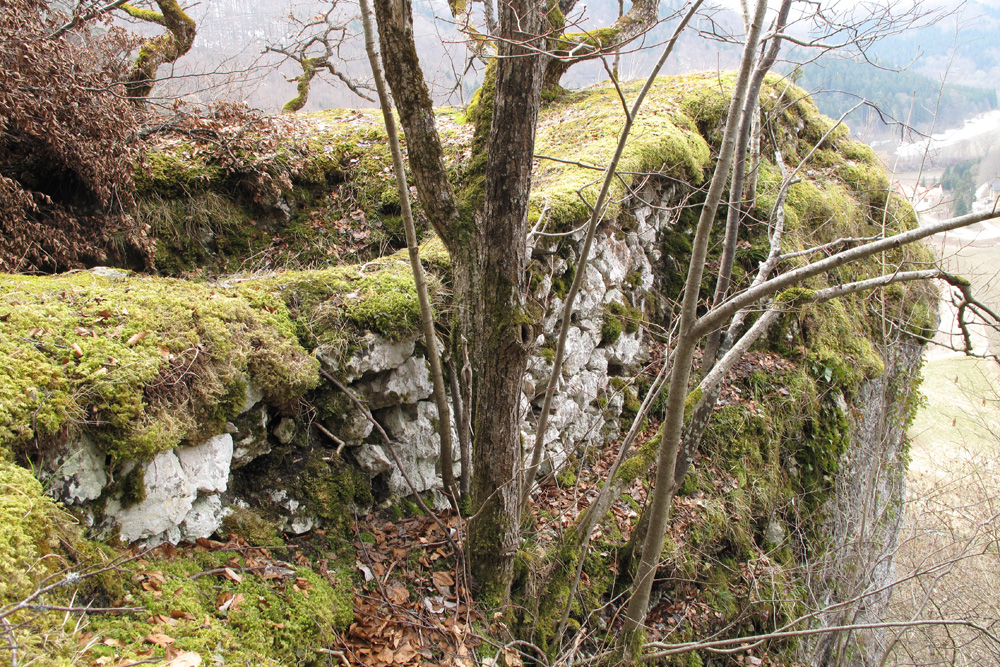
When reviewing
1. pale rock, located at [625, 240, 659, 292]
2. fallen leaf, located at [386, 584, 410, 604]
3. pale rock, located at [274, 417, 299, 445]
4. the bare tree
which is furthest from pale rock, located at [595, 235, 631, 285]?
fallen leaf, located at [386, 584, 410, 604]

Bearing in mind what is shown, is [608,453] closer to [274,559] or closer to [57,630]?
[274,559]

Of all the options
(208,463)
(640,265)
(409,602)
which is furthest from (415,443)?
(640,265)

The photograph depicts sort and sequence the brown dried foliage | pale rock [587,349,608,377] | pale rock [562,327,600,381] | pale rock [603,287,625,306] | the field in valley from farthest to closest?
pale rock [603,287,625,306] → pale rock [587,349,608,377] → pale rock [562,327,600,381] → the field in valley → the brown dried foliage

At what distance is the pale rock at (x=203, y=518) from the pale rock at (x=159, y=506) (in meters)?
0.04

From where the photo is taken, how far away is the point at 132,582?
2215 mm

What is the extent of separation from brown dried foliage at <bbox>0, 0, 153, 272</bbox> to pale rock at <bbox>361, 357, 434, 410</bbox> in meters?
2.48

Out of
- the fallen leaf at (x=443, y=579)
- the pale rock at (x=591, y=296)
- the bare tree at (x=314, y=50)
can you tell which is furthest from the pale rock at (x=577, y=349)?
the bare tree at (x=314, y=50)

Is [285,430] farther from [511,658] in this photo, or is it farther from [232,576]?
[511,658]

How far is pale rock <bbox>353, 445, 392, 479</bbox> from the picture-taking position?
142 inches

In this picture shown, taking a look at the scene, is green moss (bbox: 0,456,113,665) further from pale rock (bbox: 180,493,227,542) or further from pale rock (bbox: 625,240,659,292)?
pale rock (bbox: 625,240,659,292)

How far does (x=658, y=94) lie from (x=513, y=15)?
6.04 metres

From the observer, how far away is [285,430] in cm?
326

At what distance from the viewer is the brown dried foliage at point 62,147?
3484 mm

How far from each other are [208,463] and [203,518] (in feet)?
0.94
